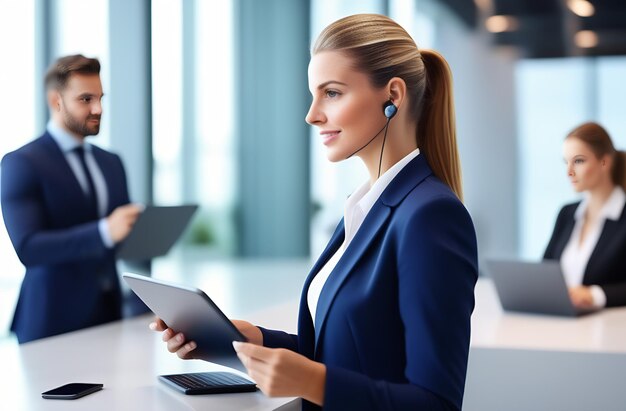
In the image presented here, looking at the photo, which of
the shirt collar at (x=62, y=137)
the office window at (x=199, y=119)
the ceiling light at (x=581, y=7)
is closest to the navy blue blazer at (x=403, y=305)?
the shirt collar at (x=62, y=137)

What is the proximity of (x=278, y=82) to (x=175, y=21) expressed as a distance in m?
1.35

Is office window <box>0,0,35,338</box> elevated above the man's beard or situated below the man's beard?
above

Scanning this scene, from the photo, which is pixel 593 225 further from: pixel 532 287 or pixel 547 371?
pixel 547 371

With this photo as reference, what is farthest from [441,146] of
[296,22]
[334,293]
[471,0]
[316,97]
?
[296,22]

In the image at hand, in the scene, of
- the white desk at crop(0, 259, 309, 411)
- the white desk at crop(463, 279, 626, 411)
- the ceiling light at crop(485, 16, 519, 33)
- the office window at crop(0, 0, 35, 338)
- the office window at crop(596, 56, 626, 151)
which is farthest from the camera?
the ceiling light at crop(485, 16, 519, 33)

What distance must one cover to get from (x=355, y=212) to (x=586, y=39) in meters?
6.06

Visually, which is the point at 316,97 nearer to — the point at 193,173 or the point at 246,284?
the point at 246,284

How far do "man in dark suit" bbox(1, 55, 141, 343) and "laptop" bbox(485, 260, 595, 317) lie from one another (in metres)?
1.45

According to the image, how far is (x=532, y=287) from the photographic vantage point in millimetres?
3176

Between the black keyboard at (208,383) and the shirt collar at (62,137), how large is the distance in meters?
1.43

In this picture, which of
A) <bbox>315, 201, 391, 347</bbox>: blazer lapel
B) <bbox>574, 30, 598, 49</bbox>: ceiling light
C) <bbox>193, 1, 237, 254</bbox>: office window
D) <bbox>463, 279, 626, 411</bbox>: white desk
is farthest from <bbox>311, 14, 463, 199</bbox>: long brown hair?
<bbox>193, 1, 237, 254</bbox>: office window

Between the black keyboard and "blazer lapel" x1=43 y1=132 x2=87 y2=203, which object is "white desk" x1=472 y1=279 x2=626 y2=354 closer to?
the black keyboard

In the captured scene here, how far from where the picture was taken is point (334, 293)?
1632mm

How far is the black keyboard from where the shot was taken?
1965mm
